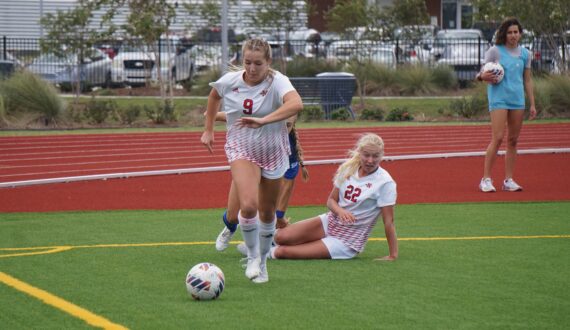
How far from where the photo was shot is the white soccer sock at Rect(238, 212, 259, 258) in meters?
8.59

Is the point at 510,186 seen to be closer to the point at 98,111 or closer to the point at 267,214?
the point at 267,214

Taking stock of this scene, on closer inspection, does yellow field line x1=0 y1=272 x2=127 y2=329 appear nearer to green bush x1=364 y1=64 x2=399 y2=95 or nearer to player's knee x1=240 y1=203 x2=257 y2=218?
player's knee x1=240 y1=203 x2=257 y2=218

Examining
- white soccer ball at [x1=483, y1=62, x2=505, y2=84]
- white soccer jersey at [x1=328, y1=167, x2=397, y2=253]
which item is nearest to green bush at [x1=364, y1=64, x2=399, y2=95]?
white soccer ball at [x1=483, y1=62, x2=505, y2=84]

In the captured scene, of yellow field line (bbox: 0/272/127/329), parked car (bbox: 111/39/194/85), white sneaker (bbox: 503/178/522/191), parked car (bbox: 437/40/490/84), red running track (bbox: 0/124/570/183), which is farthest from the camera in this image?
parked car (bbox: 111/39/194/85)

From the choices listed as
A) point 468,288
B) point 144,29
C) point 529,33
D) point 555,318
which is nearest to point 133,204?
point 468,288

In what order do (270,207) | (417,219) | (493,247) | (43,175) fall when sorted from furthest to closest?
1. (43,175)
2. (417,219)
3. (493,247)
4. (270,207)

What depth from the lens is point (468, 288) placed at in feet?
26.8

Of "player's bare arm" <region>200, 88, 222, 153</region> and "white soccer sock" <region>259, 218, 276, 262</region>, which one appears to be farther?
"player's bare arm" <region>200, 88, 222, 153</region>

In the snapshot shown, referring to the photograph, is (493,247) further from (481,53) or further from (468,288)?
(481,53)

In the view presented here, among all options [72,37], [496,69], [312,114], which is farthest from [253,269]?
[72,37]

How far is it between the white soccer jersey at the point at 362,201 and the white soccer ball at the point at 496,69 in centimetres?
521

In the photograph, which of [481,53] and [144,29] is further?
[481,53]

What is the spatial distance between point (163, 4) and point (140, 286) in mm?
24228

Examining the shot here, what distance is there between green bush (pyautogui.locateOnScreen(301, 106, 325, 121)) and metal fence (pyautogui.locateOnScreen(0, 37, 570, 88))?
23.2ft
